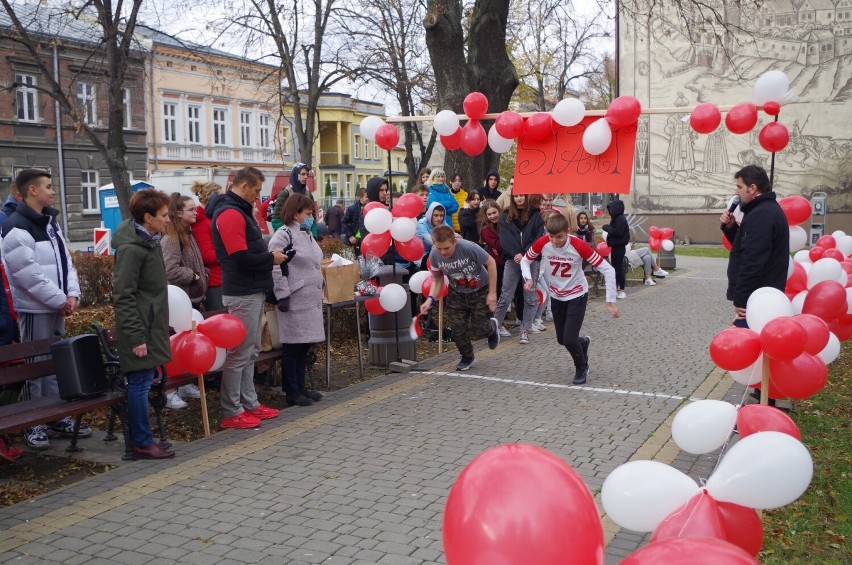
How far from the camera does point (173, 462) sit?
6.07m

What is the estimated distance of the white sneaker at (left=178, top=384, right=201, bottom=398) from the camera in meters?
8.12

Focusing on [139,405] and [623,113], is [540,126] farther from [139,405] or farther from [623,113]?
[139,405]

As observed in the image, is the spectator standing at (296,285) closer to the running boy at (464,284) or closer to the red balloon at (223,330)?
the red balloon at (223,330)

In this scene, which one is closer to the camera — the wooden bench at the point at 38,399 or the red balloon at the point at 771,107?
the wooden bench at the point at 38,399

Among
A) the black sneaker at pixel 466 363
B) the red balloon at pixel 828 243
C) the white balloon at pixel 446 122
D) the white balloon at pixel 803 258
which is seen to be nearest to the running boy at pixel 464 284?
the black sneaker at pixel 466 363

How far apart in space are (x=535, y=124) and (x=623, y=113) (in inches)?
37.2

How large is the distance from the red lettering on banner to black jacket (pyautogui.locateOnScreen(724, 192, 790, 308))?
157 centimetres

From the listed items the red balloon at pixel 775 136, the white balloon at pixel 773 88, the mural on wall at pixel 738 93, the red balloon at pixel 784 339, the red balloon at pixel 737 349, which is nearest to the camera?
the red balloon at pixel 784 339

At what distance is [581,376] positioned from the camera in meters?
8.59

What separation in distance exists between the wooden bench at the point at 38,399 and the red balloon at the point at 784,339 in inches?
185

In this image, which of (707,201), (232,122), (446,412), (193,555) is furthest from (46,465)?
(232,122)

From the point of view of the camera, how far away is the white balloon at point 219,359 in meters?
6.71

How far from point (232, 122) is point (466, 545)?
5384 cm

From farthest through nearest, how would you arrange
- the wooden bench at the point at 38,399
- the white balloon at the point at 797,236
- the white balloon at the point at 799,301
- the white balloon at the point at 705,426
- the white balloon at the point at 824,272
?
1. the white balloon at the point at 797,236
2. the white balloon at the point at 824,272
3. the white balloon at the point at 799,301
4. the wooden bench at the point at 38,399
5. the white balloon at the point at 705,426
